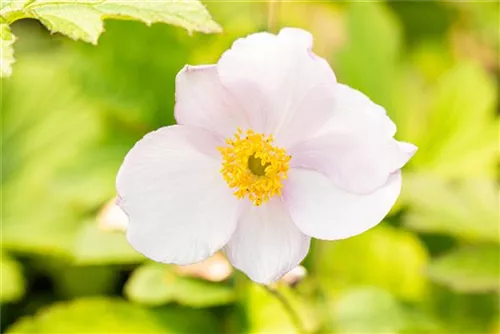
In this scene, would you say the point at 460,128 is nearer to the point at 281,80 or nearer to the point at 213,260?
the point at 213,260

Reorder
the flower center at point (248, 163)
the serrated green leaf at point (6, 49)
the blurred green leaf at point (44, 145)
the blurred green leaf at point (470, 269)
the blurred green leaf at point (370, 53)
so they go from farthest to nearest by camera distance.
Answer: the blurred green leaf at point (370, 53) < the blurred green leaf at point (44, 145) < the blurred green leaf at point (470, 269) < the flower center at point (248, 163) < the serrated green leaf at point (6, 49)

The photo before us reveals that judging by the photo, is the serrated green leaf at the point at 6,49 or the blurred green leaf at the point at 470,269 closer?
the serrated green leaf at the point at 6,49

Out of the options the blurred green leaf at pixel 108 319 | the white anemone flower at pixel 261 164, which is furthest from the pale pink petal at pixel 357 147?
the blurred green leaf at pixel 108 319

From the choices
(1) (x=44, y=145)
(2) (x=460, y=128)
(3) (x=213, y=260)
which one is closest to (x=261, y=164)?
(3) (x=213, y=260)

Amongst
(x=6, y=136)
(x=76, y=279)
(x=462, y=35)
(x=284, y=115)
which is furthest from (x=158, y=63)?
(x=462, y=35)

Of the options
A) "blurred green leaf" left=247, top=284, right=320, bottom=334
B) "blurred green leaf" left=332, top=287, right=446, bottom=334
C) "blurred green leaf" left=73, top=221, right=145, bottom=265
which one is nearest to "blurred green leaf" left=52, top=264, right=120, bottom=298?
"blurred green leaf" left=73, top=221, right=145, bottom=265

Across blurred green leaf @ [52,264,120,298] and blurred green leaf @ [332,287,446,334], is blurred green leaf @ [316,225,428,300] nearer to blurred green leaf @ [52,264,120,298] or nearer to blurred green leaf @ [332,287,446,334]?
blurred green leaf @ [332,287,446,334]

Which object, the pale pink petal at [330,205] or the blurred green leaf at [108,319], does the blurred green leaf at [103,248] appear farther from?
the pale pink petal at [330,205]
